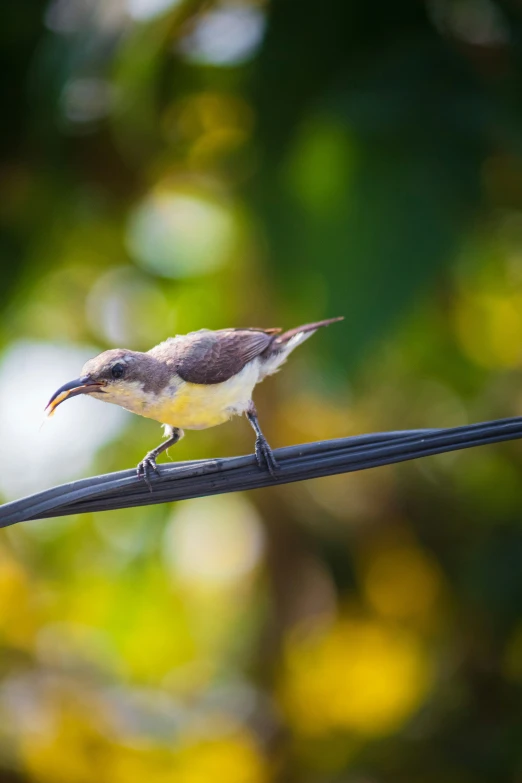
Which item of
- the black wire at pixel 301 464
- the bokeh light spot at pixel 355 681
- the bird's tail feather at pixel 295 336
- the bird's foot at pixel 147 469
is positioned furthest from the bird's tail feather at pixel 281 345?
the bokeh light spot at pixel 355 681

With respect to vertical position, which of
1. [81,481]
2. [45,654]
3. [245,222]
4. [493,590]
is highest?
[245,222]

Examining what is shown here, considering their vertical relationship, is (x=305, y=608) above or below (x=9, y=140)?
below

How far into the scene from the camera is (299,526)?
9.04 metres

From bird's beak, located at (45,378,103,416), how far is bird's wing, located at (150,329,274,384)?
0.37 meters

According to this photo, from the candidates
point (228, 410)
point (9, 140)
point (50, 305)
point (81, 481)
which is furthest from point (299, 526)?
point (81, 481)

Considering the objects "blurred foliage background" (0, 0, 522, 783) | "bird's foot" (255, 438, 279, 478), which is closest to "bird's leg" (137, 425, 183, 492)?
"bird's foot" (255, 438, 279, 478)

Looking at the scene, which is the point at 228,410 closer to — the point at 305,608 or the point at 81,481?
the point at 81,481

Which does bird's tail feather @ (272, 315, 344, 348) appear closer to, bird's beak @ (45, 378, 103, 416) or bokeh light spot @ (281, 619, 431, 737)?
bird's beak @ (45, 378, 103, 416)

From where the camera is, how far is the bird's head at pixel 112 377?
332 centimetres

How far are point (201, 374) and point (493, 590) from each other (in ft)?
18.0

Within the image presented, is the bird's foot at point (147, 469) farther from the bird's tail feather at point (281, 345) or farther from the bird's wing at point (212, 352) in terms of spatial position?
the bird's tail feather at point (281, 345)

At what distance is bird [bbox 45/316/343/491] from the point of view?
131 inches

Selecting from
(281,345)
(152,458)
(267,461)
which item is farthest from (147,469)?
(281,345)

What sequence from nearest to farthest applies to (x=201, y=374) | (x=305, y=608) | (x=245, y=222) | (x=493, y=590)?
(x=201, y=374) → (x=245, y=222) → (x=493, y=590) → (x=305, y=608)
